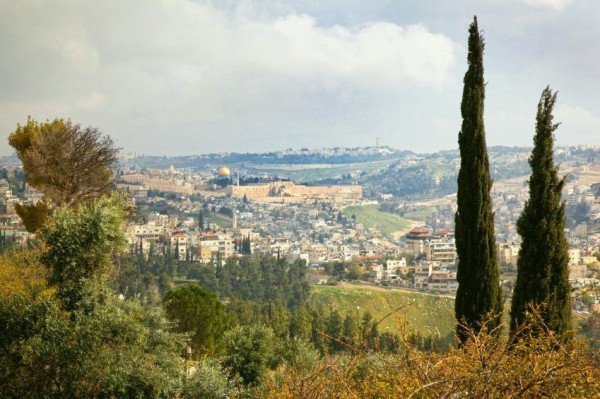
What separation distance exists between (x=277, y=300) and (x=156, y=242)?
86.7 ft

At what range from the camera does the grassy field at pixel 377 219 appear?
111625 millimetres

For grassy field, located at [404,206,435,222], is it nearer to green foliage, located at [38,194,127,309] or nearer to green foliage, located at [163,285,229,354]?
green foliage, located at [163,285,229,354]

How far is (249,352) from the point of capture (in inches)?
437

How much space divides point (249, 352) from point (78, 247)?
400 centimetres

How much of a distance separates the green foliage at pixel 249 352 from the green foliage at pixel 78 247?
3.16m

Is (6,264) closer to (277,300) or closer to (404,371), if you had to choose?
(404,371)

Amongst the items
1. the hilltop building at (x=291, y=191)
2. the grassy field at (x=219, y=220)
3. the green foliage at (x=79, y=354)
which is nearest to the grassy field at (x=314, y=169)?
the hilltop building at (x=291, y=191)

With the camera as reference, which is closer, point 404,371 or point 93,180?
point 404,371

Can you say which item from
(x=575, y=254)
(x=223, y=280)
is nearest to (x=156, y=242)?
(x=223, y=280)

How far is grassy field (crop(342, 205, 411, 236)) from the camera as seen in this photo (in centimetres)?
11162

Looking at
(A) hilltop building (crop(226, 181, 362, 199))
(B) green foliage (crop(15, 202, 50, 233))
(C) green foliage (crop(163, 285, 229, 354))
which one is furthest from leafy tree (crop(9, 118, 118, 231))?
(A) hilltop building (crop(226, 181, 362, 199))

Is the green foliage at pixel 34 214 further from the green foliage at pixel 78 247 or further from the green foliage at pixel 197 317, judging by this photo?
the green foliage at pixel 78 247

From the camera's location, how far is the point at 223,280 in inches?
2061

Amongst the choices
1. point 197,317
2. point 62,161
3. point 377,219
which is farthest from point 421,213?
point 62,161
